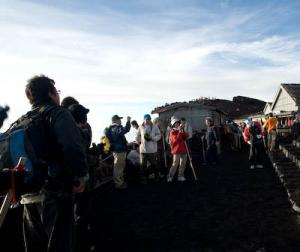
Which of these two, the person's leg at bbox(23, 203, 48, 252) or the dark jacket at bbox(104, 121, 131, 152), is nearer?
the person's leg at bbox(23, 203, 48, 252)

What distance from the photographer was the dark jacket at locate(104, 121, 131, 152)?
386 inches

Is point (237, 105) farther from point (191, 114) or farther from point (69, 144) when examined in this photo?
point (69, 144)

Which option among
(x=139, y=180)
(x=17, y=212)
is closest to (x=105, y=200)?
(x=139, y=180)

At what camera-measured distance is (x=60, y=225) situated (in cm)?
340

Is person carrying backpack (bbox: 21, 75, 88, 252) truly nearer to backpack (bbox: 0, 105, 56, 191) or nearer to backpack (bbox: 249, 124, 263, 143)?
backpack (bbox: 0, 105, 56, 191)

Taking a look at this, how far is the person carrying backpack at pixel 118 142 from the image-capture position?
9.81 meters

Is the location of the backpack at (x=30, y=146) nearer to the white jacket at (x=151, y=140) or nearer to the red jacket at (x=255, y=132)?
the white jacket at (x=151, y=140)

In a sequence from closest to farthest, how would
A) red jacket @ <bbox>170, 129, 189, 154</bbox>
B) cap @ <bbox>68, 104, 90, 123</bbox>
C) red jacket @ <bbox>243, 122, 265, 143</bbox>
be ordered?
→ cap @ <bbox>68, 104, 90, 123</bbox>
red jacket @ <bbox>170, 129, 189, 154</bbox>
red jacket @ <bbox>243, 122, 265, 143</bbox>

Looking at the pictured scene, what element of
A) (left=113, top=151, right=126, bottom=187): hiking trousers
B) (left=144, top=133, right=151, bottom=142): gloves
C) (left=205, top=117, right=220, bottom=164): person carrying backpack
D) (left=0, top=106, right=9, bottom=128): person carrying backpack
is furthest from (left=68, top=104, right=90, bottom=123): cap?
(left=205, top=117, right=220, bottom=164): person carrying backpack

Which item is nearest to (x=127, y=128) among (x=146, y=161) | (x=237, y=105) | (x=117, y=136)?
(x=117, y=136)

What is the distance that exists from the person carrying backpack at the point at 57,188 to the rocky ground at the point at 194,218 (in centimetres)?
103

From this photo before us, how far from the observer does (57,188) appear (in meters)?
3.40

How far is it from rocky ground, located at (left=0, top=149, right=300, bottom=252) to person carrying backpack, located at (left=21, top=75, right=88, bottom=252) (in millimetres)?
1030

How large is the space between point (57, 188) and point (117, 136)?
6.46 metres
